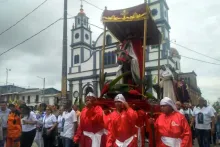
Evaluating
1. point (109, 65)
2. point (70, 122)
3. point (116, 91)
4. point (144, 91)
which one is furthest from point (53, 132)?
point (109, 65)

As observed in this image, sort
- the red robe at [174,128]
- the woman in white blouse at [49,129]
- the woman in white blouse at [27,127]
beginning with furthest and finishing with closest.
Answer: the woman in white blouse at [49,129]
the woman in white blouse at [27,127]
the red robe at [174,128]

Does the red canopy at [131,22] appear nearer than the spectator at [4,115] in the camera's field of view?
Yes

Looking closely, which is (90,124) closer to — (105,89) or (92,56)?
(105,89)

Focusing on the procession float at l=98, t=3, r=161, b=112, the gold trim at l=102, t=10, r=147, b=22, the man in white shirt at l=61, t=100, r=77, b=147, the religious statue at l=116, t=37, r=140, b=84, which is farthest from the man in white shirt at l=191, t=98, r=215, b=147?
the man in white shirt at l=61, t=100, r=77, b=147

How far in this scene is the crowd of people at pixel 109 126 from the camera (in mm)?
4469

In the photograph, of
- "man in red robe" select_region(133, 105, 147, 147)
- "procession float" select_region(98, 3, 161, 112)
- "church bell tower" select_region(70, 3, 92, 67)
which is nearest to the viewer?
"man in red robe" select_region(133, 105, 147, 147)

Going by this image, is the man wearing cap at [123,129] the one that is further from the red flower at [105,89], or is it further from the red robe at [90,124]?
the red flower at [105,89]

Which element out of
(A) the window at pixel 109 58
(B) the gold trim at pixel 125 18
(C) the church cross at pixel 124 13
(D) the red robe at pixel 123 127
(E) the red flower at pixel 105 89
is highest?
(A) the window at pixel 109 58

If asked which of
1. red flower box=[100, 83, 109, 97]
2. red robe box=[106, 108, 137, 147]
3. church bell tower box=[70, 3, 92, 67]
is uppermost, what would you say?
church bell tower box=[70, 3, 92, 67]

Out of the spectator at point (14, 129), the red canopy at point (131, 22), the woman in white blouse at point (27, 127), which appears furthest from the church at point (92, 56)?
the spectator at point (14, 129)

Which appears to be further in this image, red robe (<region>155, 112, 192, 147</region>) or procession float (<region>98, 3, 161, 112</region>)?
procession float (<region>98, 3, 161, 112</region>)

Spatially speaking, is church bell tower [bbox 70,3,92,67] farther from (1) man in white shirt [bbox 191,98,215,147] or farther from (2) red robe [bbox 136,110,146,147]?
(2) red robe [bbox 136,110,146,147]

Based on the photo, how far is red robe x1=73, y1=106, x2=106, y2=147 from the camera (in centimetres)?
567

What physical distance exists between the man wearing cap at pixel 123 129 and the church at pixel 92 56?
26792mm
